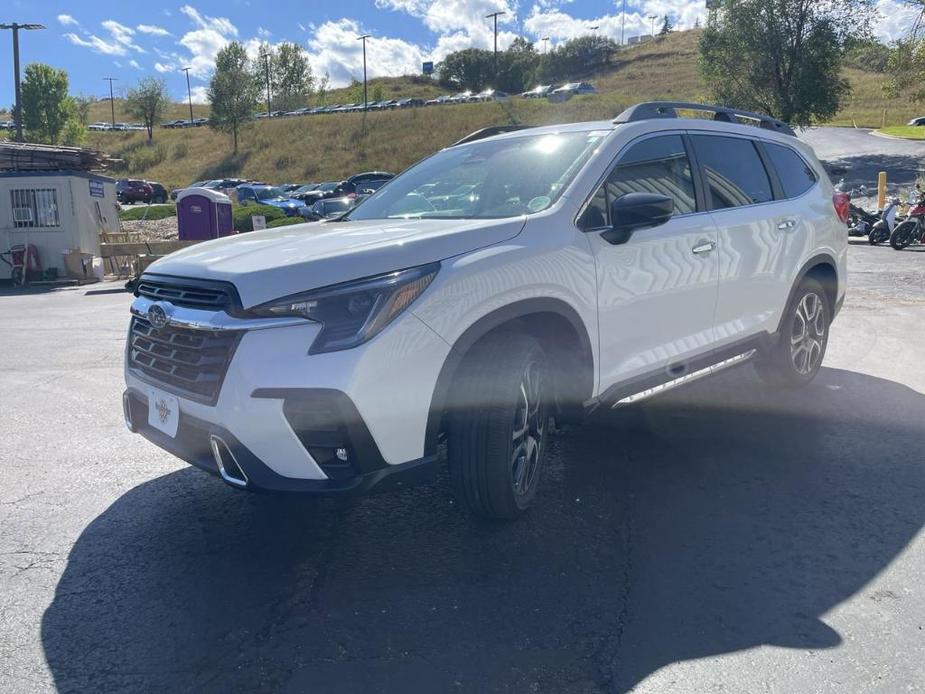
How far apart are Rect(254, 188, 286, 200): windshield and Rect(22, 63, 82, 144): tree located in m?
30.7

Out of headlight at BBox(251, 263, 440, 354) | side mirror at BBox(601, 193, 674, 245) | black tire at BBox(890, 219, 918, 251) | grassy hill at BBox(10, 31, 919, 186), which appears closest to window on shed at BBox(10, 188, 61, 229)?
side mirror at BBox(601, 193, 674, 245)

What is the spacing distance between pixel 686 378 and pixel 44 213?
17413 mm

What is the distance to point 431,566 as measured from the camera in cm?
324

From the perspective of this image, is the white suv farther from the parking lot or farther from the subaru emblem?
the parking lot

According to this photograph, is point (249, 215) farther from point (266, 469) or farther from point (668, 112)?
point (266, 469)

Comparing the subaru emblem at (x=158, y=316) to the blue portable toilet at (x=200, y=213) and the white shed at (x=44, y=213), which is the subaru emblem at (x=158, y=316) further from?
the white shed at (x=44, y=213)

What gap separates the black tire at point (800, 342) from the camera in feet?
17.9

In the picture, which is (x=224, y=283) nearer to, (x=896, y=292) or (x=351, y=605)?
(x=351, y=605)

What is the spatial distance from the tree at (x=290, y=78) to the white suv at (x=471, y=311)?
9148 centimetres

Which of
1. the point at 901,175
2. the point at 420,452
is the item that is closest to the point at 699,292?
the point at 420,452

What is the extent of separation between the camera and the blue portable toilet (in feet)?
59.8

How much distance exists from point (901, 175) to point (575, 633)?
36933mm

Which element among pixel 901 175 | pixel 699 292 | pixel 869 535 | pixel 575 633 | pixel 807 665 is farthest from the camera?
pixel 901 175

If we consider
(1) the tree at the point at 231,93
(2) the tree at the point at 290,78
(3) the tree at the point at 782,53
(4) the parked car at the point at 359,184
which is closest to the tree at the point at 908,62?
(3) the tree at the point at 782,53
